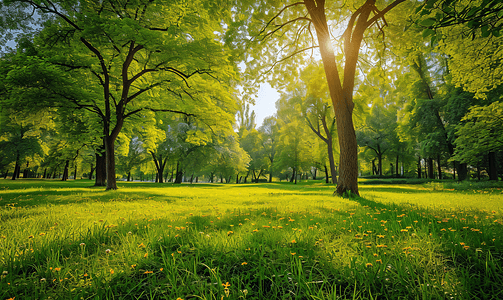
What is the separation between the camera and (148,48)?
28.9 ft

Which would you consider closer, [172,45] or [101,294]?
[101,294]

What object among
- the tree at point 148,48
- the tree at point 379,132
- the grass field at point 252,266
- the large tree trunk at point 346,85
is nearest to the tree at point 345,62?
the large tree trunk at point 346,85

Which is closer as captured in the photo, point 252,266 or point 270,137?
point 252,266

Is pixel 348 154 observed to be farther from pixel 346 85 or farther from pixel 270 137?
pixel 270 137

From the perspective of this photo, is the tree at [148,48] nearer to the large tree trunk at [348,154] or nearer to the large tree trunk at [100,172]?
the large tree trunk at [100,172]

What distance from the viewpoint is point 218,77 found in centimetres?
1109

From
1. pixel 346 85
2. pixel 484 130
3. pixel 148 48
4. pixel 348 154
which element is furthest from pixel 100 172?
pixel 484 130

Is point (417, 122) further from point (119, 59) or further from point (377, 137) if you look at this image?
point (119, 59)

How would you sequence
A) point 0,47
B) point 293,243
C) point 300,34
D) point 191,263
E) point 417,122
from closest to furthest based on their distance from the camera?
1. point 191,263
2. point 293,243
3. point 300,34
4. point 0,47
5. point 417,122

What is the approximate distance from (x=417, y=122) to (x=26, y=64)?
1173 inches

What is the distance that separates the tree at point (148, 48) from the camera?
839 cm

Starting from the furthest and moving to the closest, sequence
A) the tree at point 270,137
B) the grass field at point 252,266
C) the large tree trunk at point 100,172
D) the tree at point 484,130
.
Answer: the tree at point 270,137
the large tree trunk at point 100,172
the tree at point 484,130
the grass field at point 252,266

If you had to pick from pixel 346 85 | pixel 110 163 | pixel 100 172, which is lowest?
pixel 100 172

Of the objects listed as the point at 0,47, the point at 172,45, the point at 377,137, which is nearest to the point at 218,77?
the point at 172,45
